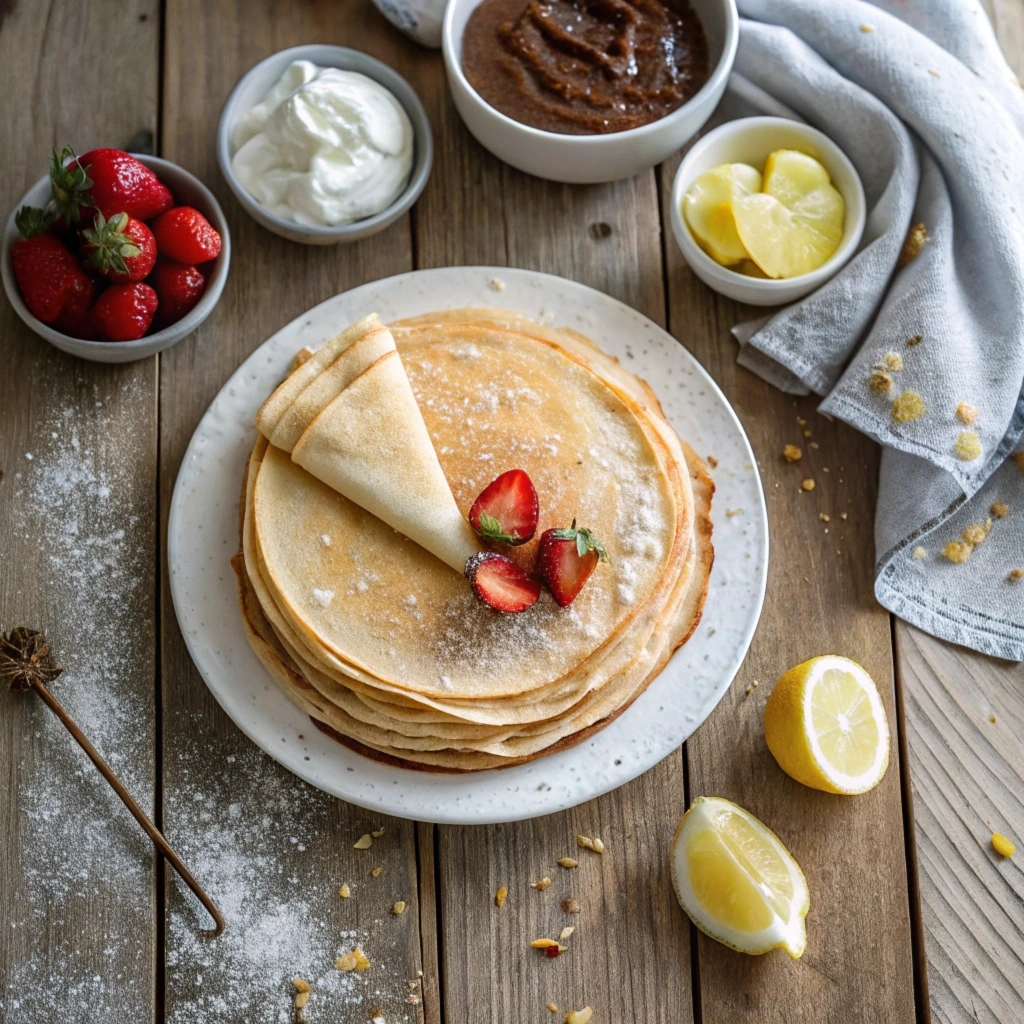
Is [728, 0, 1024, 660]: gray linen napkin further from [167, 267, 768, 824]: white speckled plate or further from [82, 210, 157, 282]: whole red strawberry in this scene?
[82, 210, 157, 282]: whole red strawberry

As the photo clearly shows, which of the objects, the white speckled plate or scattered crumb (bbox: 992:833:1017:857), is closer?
the white speckled plate

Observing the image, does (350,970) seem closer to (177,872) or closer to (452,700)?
(177,872)

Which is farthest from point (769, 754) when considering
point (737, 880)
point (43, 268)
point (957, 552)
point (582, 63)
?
point (43, 268)

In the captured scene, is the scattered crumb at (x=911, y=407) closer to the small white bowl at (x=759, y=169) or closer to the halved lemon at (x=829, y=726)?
the small white bowl at (x=759, y=169)


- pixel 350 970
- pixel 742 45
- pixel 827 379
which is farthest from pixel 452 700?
pixel 742 45

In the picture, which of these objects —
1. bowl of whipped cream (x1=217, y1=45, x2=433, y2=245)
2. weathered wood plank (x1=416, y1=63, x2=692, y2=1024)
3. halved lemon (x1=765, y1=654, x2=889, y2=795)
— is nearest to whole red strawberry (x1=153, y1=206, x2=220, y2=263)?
bowl of whipped cream (x1=217, y1=45, x2=433, y2=245)

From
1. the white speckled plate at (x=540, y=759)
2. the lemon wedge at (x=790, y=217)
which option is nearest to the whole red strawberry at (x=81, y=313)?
the white speckled plate at (x=540, y=759)

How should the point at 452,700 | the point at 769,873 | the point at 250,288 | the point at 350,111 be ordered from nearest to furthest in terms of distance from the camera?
the point at 452,700
the point at 769,873
the point at 350,111
the point at 250,288
